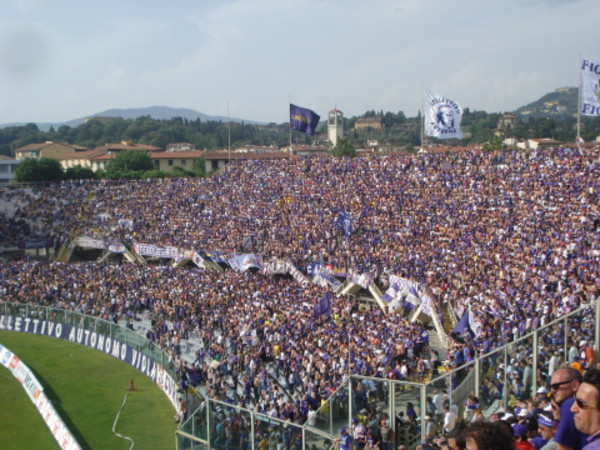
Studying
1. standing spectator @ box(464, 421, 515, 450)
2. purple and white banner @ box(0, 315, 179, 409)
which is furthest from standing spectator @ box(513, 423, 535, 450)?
purple and white banner @ box(0, 315, 179, 409)

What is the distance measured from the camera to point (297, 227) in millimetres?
36438

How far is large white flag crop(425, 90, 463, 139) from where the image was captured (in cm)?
3659

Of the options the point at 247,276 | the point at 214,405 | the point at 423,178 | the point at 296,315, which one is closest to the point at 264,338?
the point at 296,315

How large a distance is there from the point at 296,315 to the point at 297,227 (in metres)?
13.0

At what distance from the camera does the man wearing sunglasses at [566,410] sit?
15.4ft

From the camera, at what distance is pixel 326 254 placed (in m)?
31.9

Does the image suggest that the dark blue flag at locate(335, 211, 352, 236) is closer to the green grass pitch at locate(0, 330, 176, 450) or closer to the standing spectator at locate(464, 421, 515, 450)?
the green grass pitch at locate(0, 330, 176, 450)

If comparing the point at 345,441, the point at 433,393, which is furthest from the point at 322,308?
the point at 345,441

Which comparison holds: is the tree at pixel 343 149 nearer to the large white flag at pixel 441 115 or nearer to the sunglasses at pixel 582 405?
the large white flag at pixel 441 115

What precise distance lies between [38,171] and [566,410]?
76.3 m

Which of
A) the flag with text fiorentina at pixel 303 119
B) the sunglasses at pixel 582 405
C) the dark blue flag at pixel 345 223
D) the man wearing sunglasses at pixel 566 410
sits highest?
the flag with text fiorentina at pixel 303 119

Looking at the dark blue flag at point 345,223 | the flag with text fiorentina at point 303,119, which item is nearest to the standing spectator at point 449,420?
the dark blue flag at point 345,223

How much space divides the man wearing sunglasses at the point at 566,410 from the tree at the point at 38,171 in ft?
245

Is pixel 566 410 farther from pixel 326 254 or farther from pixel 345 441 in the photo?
pixel 326 254
